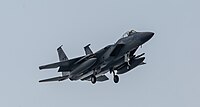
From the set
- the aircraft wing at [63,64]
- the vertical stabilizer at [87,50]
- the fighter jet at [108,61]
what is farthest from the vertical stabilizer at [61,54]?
the aircraft wing at [63,64]

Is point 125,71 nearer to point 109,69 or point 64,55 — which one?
point 109,69

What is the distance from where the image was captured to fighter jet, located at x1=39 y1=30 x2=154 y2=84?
48938 millimetres

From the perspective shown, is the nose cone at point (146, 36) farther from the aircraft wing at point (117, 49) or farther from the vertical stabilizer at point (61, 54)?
the vertical stabilizer at point (61, 54)

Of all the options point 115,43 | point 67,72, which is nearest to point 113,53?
point 115,43

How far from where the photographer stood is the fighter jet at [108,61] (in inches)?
1927

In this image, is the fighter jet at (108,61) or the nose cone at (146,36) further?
the fighter jet at (108,61)

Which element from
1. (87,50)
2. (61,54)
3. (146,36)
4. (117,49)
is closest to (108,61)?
(117,49)

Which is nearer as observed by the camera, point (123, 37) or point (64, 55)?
point (123, 37)

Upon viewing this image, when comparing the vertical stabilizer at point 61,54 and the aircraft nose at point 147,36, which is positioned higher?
the aircraft nose at point 147,36

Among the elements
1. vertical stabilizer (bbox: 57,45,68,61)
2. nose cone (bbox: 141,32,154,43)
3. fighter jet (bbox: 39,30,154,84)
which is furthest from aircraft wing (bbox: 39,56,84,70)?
nose cone (bbox: 141,32,154,43)

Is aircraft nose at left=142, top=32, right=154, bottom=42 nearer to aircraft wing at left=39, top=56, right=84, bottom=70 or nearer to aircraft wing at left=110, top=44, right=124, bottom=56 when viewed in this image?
aircraft wing at left=110, top=44, right=124, bottom=56

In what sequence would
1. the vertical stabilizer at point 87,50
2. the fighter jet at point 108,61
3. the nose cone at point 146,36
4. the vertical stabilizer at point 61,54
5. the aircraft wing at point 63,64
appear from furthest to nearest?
the vertical stabilizer at point 61,54, the vertical stabilizer at point 87,50, the aircraft wing at point 63,64, the fighter jet at point 108,61, the nose cone at point 146,36

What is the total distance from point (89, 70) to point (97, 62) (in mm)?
899

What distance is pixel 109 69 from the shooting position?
5034 centimetres
